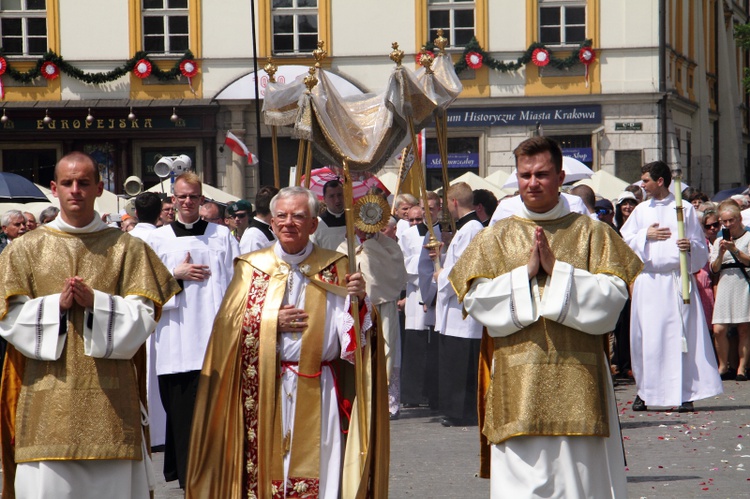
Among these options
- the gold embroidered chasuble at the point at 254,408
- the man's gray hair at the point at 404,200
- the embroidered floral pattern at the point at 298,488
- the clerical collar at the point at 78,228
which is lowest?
the embroidered floral pattern at the point at 298,488

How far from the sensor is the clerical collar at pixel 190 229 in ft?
28.7

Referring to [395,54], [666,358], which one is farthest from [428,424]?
[395,54]

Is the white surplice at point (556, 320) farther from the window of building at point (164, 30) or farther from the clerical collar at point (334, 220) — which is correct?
the window of building at point (164, 30)

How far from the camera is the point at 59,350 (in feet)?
18.5

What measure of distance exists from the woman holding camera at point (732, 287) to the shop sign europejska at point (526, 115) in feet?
53.4

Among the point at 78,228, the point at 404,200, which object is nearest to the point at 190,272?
the point at 78,228

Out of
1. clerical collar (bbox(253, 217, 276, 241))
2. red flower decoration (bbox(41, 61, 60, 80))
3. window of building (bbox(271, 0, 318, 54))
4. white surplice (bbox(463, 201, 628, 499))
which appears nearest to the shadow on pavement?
clerical collar (bbox(253, 217, 276, 241))

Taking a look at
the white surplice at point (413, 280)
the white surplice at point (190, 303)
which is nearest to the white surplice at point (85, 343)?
the white surplice at point (190, 303)

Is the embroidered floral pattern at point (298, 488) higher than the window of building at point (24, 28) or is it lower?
lower

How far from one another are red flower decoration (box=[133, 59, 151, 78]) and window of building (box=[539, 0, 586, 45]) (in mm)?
9094

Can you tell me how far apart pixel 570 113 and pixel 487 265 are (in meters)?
25.4

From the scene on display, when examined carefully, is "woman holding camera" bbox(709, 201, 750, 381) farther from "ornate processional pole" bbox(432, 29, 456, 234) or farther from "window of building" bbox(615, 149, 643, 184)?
"window of building" bbox(615, 149, 643, 184)

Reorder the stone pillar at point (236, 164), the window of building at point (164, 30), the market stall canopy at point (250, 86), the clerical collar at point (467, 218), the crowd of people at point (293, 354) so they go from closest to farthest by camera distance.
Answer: the crowd of people at point (293, 354) < the clerical collar at point (467, 218) < the market stall canopy at point (250, 86) < the stone pillar at point (236, 164) < the window of building at point (164, 30)

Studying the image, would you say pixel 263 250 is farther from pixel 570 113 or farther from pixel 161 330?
pixel 570 113
